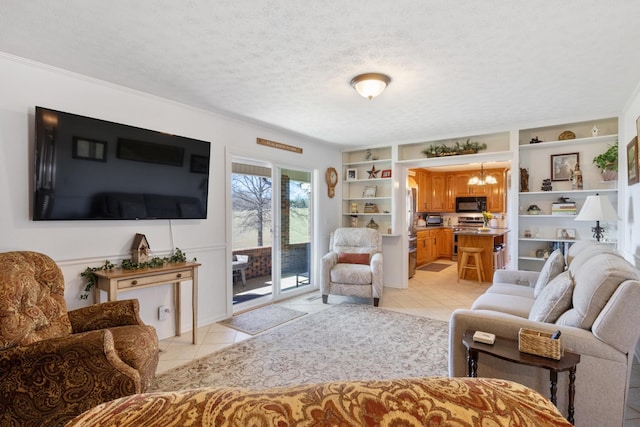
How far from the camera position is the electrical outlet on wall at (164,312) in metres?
3.24

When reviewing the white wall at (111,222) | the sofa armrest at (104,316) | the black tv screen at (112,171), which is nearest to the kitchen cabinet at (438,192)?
the white wall at (111,222)

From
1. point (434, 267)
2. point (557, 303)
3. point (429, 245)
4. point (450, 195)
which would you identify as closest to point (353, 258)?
point (557, 303)

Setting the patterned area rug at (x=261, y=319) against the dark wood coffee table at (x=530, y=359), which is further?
the patterned area rug at (x=261, y=319)

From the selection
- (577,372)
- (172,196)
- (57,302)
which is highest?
(172,196)

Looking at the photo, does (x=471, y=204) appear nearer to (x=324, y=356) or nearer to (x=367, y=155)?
(x=367, y=155)

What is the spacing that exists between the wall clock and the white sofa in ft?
12.1

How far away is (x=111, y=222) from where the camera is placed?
2908mm

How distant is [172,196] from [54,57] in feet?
4.60

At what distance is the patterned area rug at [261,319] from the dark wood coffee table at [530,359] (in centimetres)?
232

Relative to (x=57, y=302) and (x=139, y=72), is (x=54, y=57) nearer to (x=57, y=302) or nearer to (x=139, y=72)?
(x=139, y=72)

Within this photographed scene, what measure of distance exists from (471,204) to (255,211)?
244 inches

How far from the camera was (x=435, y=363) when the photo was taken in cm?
273

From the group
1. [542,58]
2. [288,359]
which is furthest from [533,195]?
[288,359]

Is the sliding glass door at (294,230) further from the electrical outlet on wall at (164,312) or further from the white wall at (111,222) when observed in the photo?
the electrical outlet on wall at (164,312)
